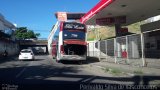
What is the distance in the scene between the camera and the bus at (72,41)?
29.0 metres

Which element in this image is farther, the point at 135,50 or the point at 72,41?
the point at 72,41

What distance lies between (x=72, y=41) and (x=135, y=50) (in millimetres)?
9111

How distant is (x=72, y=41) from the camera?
2914 cm

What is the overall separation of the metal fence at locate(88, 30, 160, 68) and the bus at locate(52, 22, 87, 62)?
2.47 metres

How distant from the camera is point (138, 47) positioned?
2069 cm

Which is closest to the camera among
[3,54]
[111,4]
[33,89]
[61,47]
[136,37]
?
[33,89]

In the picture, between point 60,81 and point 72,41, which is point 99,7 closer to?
point 72,41

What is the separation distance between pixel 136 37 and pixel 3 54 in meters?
36.0

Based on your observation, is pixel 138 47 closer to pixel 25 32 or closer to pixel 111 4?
pixel 111 4

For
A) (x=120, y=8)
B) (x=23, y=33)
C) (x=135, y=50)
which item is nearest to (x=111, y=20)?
(x=120, y=8)

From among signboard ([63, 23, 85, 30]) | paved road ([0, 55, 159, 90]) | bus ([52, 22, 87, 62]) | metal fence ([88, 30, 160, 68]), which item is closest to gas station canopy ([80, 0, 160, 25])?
signboard ([63, 23, 85, 30])

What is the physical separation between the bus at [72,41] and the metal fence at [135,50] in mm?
2472

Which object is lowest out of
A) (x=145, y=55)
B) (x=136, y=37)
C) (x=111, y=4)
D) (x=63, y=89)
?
(x=63, y=89)

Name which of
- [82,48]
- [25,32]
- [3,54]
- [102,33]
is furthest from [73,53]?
[25,32]
